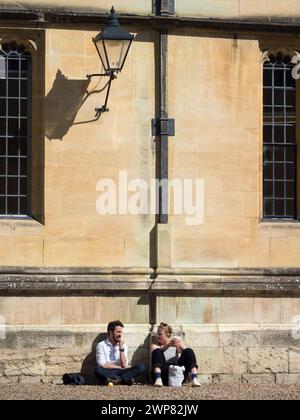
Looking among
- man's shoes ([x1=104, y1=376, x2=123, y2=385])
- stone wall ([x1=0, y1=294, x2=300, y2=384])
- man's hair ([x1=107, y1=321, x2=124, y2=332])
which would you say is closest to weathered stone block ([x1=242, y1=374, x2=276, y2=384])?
stone wall ([x1=0, y1=294, x2=300, y2=384])

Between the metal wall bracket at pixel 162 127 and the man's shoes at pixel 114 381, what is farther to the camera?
the metal wall bracket at pixel 162 127

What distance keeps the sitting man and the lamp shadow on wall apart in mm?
2711

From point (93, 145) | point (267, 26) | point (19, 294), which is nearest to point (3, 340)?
point (19, 294)

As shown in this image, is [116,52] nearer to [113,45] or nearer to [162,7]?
[113,45]

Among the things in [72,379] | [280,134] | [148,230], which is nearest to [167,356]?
[72,379]

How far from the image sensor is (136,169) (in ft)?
70.6

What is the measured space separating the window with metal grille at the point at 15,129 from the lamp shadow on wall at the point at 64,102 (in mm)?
364

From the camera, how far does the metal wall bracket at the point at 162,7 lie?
21.5m

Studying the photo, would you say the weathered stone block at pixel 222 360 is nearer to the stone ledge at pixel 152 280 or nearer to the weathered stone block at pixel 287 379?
the weathered stone block at pixel 287 379

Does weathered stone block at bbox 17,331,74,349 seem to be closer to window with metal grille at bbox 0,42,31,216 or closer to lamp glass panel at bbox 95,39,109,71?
window with metal grille at bbox 0,42,31,216

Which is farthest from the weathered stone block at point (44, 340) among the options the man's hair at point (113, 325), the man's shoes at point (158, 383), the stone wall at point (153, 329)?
the man's shoes at point (158, 383)

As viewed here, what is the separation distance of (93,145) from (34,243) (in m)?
1.52

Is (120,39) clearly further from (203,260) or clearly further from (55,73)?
(203,260)

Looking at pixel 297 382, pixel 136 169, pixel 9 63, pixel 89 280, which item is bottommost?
pixel 297 382
